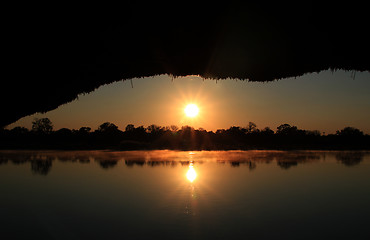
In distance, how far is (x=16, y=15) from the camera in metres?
2.08

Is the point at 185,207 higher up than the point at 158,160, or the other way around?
the point at 158,160

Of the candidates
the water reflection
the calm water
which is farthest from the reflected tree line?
the calm water

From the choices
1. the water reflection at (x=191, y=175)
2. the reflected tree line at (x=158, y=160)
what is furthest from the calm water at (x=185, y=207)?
the reflected tree line at (x=158, y=160)

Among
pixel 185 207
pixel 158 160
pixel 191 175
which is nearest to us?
pixel 185 207

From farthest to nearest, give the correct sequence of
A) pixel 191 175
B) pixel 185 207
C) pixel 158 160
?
1. pixel 158 160
2. pixel 191 175
3. pixel 185 207

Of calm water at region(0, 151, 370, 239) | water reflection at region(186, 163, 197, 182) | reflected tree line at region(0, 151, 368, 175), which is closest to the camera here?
calm water at region(0, 151, 370, 239)

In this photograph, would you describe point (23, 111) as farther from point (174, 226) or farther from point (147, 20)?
point (174, 226)

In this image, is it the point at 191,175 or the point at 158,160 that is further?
the point at 158,160

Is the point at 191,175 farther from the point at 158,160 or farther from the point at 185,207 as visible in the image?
the point at 158,160

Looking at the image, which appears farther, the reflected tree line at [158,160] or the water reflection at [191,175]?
the reflected tree line at [158,160]

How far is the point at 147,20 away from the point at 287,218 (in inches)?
668

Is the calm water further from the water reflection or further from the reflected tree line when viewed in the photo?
the reflected tree line

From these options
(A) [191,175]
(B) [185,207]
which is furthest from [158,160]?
(B) [185,207]

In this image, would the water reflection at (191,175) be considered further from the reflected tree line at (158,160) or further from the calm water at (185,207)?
the reflected tree line at (158,160)
